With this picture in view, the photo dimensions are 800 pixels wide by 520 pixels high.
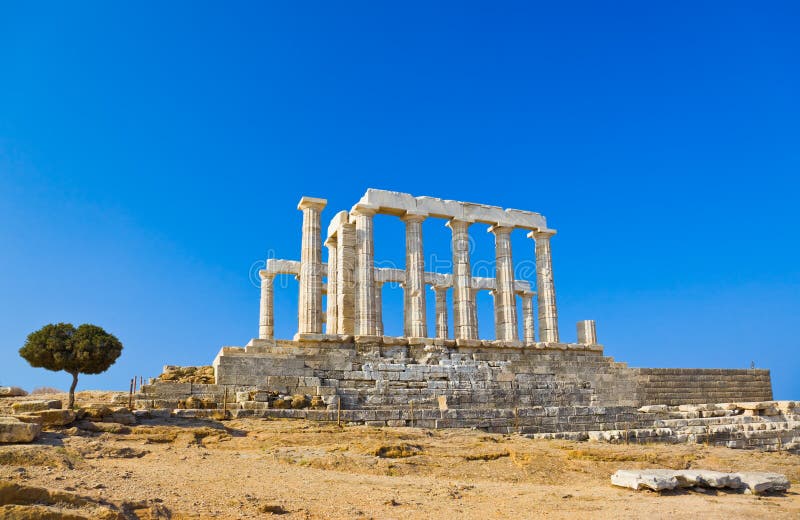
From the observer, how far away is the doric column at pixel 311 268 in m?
25.7

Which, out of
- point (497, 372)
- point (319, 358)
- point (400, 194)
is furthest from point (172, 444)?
point (400, 194)

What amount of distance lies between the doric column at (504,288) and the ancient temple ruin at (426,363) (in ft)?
0.22

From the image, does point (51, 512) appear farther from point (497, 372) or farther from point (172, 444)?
point (497, 372)

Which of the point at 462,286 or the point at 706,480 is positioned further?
the point at 462,286

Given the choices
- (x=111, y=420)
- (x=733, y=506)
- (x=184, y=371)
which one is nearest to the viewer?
(x=733, y=506)

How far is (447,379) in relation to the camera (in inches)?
937

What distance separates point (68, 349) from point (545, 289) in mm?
21893

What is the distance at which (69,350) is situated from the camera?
1772 cm

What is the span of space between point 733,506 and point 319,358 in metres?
15.0

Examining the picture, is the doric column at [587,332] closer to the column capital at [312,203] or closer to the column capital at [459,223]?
the column capital at [459,223]

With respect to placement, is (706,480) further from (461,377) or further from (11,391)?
(11,391)

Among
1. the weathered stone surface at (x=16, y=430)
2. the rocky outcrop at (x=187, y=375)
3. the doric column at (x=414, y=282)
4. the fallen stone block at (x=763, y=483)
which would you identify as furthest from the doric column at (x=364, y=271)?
the fallen stone block at (x=763, y=483)

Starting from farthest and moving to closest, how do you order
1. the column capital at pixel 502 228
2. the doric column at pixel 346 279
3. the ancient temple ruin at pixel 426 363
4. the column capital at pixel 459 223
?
the column capital at pixel 502 228
the column capital at pixel 459 223
the doric column at pixel 346 279
the ancient temple ruin at pixel 426 363

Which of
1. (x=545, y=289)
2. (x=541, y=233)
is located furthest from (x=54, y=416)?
(x=541, y=233)
